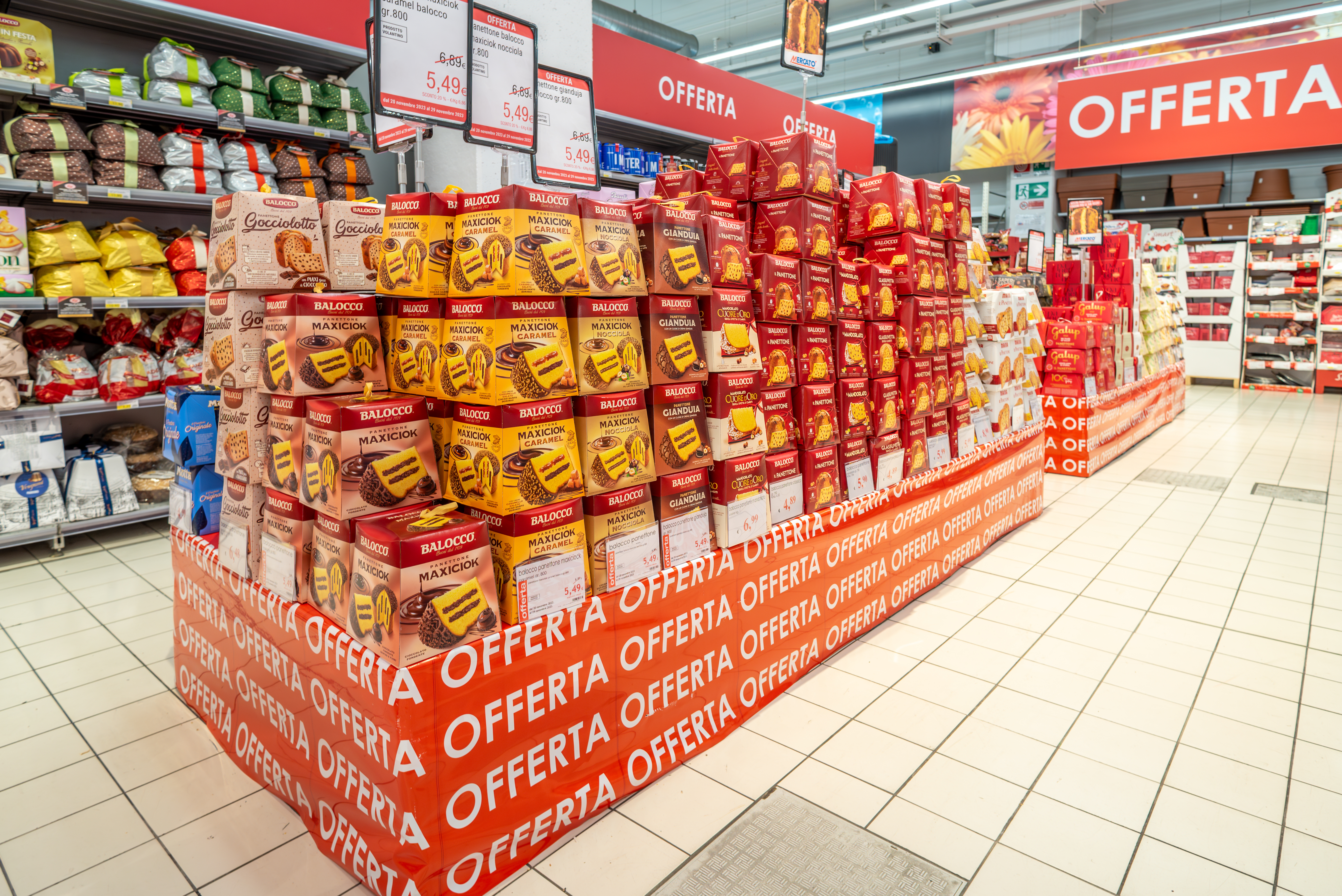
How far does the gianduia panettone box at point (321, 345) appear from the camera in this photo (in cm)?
194

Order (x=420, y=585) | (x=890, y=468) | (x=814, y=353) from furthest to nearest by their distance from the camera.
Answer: (x=890, y=468) → (x=814, y=353) → (x=420, y=585)

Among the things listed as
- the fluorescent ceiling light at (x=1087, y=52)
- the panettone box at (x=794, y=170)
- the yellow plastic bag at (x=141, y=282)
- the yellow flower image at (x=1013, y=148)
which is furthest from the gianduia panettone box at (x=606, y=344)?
the yellow flower image at (x=1013, y=148)

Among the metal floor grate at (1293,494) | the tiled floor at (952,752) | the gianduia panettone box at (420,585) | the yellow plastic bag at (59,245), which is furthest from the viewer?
the metal floor grate at (1293,494)

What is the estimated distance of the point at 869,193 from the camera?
11.1ft

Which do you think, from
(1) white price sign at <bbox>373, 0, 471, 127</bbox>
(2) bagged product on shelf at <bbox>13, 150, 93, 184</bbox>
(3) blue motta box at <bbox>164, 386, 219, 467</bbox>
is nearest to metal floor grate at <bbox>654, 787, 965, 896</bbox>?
(3) blue motta box at <bbox>164, 386, 219, 467</bbox>

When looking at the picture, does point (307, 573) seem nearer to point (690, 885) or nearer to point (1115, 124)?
point (690, 885)

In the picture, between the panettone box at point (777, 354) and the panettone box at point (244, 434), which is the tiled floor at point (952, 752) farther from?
the panettone box at point (777, 354)

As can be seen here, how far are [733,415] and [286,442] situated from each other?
48.8 inches

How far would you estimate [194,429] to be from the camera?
238 centimetres

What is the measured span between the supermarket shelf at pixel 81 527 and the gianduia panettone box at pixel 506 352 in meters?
3.50

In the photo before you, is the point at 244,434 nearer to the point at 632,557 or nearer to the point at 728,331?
the point at 632,557

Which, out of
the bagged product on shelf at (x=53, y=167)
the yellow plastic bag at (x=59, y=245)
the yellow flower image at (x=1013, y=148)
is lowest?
the yellow plastic bag at (x=59, y=245)

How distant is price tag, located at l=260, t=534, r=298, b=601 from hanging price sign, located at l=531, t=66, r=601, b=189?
140 centimetres

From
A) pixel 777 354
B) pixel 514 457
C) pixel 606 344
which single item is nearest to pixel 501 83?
pixel 606 344
